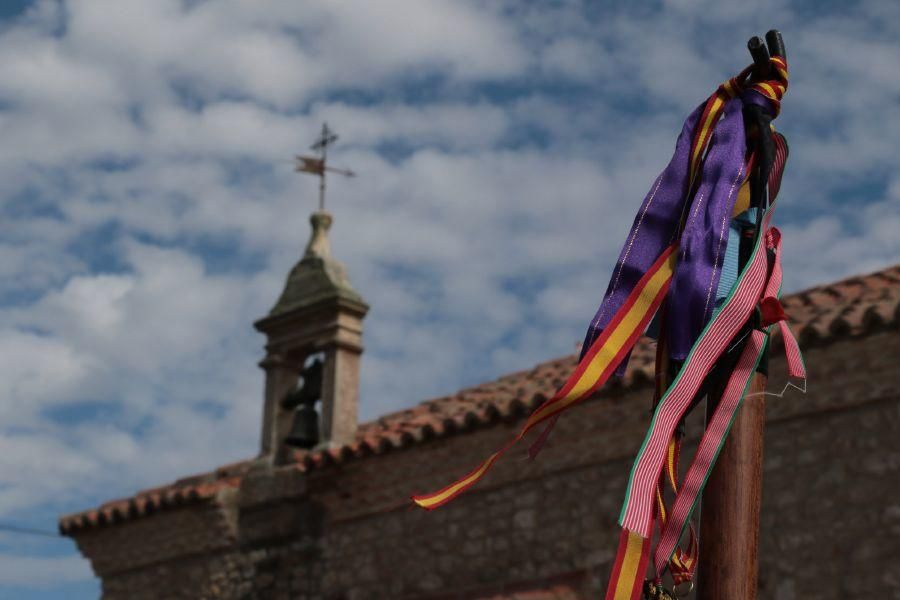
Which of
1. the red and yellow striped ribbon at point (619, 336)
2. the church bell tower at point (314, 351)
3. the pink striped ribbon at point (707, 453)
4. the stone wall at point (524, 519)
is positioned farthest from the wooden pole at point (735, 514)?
the church bell tower at point (314, 351)

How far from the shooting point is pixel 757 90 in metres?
3.83

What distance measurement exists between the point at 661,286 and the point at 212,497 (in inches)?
330

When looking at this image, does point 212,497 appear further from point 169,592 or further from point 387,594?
point 387,594

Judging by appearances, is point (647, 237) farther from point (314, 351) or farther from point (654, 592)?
point (314, 351)

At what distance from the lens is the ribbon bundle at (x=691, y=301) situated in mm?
3439

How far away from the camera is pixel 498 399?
999cm

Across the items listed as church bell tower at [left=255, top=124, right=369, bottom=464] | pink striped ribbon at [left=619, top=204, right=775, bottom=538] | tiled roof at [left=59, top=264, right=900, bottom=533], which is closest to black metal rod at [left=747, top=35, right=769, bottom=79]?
pink striped ribbon at [left=619, top=204, right=775, bottom=538]

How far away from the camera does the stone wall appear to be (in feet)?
26.4

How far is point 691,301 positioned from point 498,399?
21.1 ft

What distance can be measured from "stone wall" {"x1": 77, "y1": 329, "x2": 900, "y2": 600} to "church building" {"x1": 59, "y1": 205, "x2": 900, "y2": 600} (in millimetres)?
12

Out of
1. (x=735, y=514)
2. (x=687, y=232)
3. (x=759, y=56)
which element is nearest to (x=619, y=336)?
(x=687, y=232)

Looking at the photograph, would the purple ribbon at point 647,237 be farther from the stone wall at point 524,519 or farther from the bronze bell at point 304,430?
the bronze bell at point 304,430

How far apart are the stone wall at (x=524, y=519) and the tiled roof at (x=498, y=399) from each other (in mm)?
111

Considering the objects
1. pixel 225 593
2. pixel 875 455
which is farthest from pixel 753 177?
pixel 225 593
